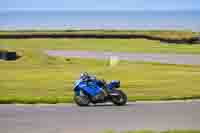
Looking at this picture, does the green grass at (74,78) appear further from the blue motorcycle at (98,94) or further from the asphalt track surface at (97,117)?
the asphalt track surface at (97,117)

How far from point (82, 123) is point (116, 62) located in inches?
1271

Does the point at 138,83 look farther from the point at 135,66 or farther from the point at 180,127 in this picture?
the point at 180,127

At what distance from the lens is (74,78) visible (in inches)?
1596

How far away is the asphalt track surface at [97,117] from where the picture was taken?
19.1 meters

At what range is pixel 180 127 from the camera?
19.1 m

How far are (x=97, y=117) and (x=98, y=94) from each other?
387 cm

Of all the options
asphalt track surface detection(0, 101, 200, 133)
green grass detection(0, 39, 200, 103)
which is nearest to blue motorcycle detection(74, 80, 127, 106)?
asphalt track surface detection(0, 101, 200, 133)

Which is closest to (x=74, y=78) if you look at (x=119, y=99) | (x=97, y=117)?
(x=119, y=99)

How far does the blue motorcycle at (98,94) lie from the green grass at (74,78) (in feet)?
4.09

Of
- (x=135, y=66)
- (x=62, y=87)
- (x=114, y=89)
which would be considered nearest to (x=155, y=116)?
(x=114, y=89)

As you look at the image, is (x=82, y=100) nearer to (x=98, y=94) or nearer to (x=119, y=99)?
(x=98, y=94)

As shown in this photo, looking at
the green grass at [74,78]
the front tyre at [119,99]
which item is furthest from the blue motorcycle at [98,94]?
the green grass at [74,78]

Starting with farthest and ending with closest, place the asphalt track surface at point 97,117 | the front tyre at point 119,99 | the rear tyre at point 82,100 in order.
→ the rear tyre at point 82,100 → the front tyre at point 119,99 → the asphalt track surface at point 97,117

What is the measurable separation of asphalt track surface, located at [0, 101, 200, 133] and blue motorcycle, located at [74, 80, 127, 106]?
32 cm
